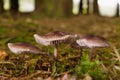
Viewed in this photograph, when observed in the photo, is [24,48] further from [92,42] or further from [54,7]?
[54,7]

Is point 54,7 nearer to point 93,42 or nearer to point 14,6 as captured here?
point 14,6

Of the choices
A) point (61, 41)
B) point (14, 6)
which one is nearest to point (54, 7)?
point (14, 6)

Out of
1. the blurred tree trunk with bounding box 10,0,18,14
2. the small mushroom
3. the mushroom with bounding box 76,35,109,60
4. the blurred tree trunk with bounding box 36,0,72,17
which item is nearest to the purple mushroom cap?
the mushroom with bounding box 76,35,109,60

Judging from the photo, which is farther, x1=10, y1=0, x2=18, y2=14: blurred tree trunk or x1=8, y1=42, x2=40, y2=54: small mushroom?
x1=10, y1=0, x2=18, y2=14: blurred tree trunk

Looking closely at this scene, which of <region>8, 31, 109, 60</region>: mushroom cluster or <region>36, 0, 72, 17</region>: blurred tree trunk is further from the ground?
<region>36, 0, 72, 17</region>: blurred tree trunk

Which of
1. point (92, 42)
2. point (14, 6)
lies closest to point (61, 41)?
point (92, 42)

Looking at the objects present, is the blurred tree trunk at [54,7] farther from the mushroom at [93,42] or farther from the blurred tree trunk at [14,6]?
the mushroom at [93,42]

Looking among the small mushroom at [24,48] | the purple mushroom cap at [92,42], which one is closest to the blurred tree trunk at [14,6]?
the small mushroom at [24,48]

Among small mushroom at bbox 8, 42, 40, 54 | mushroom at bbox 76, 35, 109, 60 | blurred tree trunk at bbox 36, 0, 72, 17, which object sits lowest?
small mushroom at bbox 8, 42, 40, 54

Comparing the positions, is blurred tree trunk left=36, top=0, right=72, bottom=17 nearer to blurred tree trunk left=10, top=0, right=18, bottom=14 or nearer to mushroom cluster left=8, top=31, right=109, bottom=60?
blurred tree trunk left=10, top=0, right=18, bottom=14

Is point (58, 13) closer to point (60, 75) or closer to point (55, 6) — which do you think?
point (55, 6)

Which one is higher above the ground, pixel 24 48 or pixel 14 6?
pixel 14 6

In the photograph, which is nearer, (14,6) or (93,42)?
(93,42)
